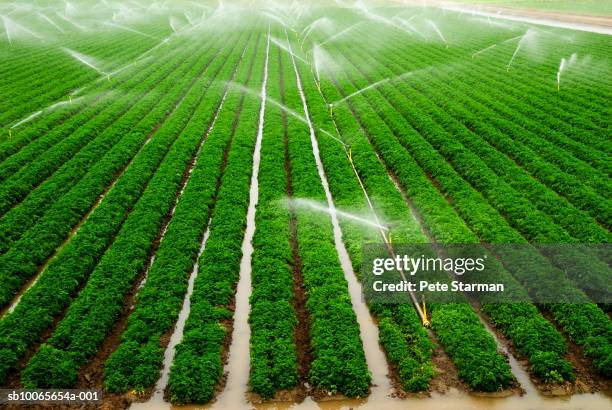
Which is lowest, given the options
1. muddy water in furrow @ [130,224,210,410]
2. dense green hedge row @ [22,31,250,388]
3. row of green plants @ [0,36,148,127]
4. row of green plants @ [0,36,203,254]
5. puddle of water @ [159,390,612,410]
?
puddle of water @ [159,390,612,410]

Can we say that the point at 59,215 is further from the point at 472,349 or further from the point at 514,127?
the point at 514,127

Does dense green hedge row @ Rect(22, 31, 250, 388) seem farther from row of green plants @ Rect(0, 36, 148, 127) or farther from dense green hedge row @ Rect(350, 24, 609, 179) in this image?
dense green hedge row @ Rect(350, 24, 609, 179)

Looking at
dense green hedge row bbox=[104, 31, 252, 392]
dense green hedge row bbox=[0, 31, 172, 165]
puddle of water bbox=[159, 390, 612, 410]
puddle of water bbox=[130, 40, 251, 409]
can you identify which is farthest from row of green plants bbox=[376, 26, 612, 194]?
Answer: dense green hedge row bbox=[0, 31, 172, 165]

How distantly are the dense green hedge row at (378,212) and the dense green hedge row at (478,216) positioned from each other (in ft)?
6.75

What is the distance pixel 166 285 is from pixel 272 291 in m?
3.19

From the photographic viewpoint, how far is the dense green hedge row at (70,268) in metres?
12.8

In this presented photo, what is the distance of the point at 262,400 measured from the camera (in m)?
11.5

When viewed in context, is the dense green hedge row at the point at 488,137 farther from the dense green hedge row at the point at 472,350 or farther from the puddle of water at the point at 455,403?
the puddle of water at the point at 455,403

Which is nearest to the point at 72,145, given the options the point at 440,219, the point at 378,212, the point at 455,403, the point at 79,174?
the point at 79,174

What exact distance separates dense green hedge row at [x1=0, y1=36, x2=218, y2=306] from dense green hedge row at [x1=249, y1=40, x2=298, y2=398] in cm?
676

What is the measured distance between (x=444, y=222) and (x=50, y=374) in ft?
42.3

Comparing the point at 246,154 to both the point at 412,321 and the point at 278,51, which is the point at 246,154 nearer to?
the point at 412,321

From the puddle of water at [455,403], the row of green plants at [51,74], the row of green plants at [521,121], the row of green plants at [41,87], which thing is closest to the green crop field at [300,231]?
the puddle of water at [455,403]

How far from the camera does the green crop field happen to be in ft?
39.0
